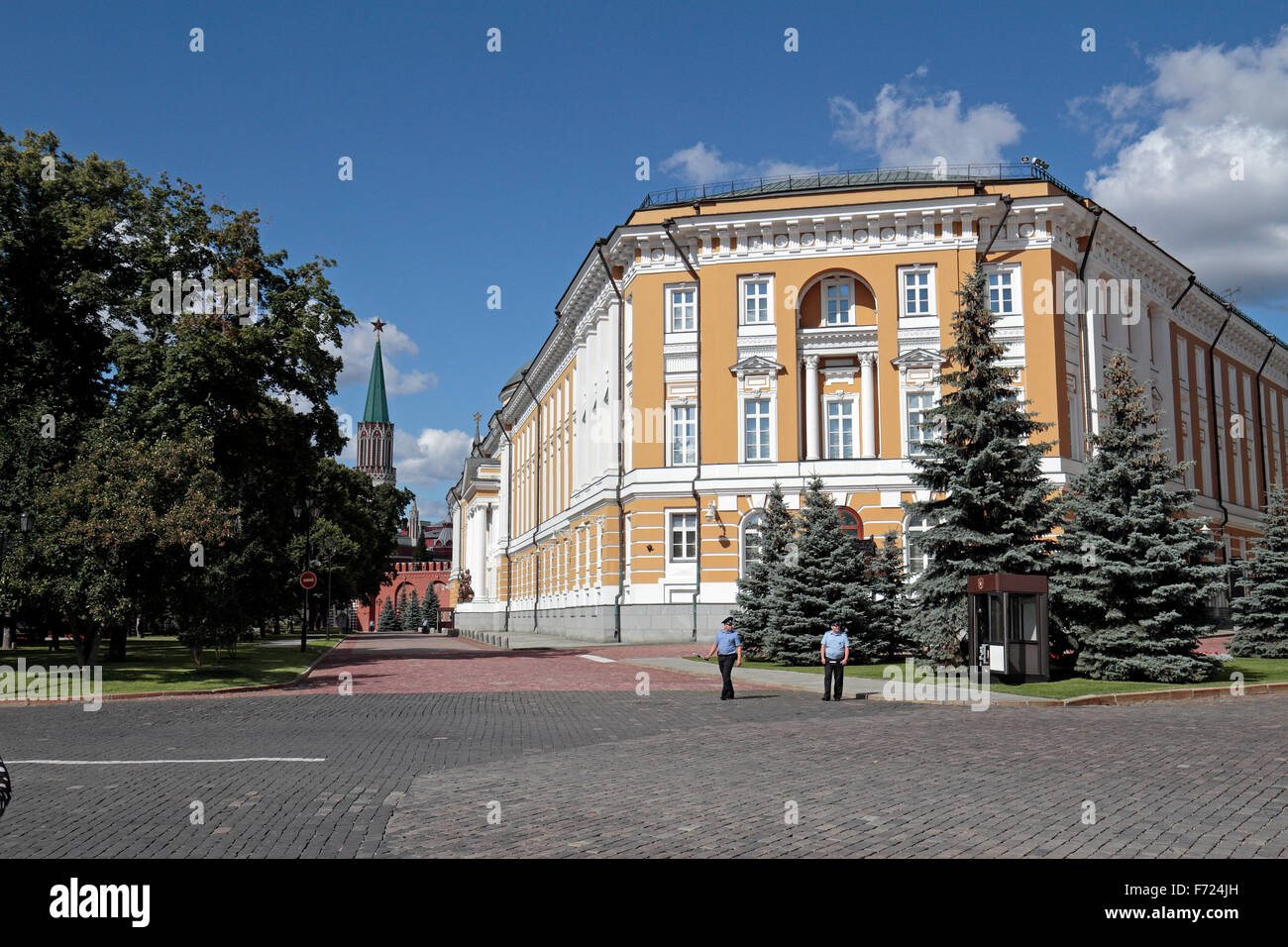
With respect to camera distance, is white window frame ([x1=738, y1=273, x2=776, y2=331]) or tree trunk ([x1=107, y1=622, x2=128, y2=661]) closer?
tree trunk ([x1=107, y1=622, x2=128, y2=661])

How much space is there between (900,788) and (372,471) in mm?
166991

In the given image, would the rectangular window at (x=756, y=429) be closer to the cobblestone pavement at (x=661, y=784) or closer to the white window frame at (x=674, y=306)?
the white window frame at (x=674, y=306)

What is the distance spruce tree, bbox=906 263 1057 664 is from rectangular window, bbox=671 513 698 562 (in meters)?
17.7

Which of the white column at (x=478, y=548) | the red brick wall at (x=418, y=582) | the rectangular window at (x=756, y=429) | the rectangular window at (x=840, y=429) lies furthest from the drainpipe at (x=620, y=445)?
the red brick wall at (x=418, y=582)

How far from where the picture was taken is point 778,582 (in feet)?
98.8

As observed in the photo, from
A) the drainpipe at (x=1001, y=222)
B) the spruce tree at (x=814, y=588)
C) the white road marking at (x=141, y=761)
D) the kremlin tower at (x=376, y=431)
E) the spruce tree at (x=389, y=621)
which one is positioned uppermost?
the kremlin tower at (x=376, y=431)

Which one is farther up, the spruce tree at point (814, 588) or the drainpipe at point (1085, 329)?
the drainpipe at point (1085, 329)

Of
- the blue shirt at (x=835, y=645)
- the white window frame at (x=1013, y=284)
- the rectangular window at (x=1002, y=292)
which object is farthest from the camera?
the rectangular window at (x=1002, y=292)

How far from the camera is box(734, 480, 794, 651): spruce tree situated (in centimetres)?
3102

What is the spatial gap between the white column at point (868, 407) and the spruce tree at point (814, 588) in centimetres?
1308

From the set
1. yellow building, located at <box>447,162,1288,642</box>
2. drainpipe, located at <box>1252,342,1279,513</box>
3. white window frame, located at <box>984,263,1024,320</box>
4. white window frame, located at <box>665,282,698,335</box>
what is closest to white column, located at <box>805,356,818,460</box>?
yellow building, located at <box>447,162,1288,642</box>

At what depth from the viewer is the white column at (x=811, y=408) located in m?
42.6

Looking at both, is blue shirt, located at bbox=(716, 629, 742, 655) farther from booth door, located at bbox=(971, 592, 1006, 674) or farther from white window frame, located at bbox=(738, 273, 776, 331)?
white window frame, located at bbox=(738, 273, 776, 331)
